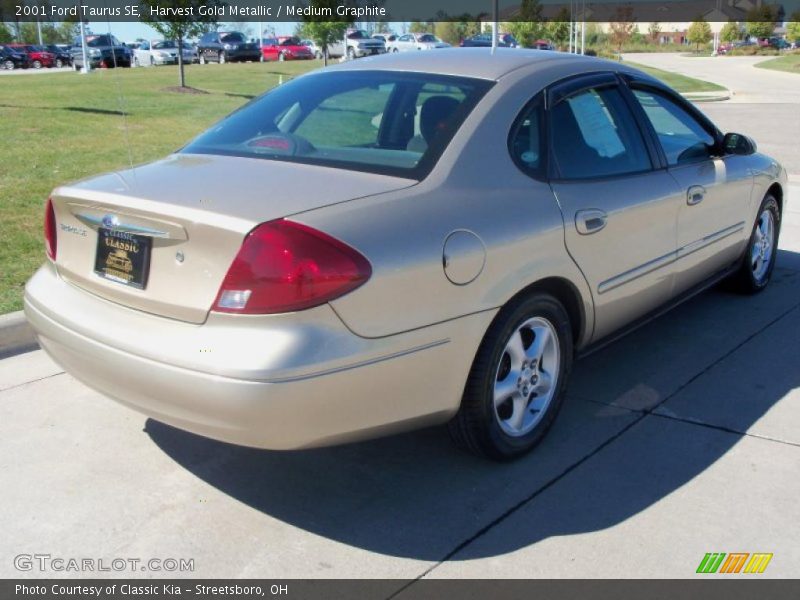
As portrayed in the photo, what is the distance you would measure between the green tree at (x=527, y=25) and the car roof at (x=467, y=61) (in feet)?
136

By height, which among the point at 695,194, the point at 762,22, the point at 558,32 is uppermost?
the point at 762,22

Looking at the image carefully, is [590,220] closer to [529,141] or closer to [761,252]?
[529,141]

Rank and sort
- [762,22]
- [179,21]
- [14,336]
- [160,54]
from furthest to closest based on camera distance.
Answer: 1. [762,22]
2. [160,54]
3. [179,21]
4. [14,336]

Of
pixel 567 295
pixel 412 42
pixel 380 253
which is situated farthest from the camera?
pixel 412 42

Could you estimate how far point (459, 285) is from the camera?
324 centimetres

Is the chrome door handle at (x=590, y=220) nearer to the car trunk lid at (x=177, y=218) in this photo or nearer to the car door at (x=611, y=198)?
the car door at (x=611, y=198)

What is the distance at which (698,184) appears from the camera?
15.9 ft

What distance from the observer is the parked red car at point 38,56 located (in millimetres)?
48281

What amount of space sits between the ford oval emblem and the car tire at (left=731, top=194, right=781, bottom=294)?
4.11 metres

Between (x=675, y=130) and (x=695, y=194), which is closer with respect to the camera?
(x=695, y=194)

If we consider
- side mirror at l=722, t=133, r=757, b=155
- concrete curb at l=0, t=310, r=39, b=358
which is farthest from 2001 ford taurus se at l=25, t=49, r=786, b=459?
concrete curb at l=0, t=310, r=39, b=358

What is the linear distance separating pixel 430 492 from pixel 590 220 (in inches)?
53.9

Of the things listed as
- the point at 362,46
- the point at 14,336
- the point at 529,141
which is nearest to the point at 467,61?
the point at 529,141

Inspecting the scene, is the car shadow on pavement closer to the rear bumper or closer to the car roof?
the rear bumper
